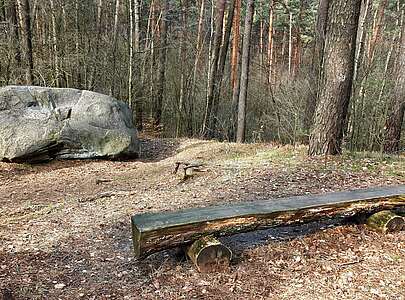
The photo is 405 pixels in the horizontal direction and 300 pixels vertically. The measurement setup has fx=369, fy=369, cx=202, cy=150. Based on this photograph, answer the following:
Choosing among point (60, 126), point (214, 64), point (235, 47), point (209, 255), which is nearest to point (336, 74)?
point (209, 255)

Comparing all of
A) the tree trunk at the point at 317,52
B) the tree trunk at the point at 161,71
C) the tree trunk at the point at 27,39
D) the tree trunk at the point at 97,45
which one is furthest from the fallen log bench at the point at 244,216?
the tree trunk at the point at 161,71

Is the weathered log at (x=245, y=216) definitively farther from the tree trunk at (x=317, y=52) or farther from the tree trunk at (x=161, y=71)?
the tree trunk at (x=161, y=71)

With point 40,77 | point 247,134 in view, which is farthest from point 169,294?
point 247,134

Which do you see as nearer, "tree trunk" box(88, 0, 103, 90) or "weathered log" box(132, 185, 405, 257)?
"weathered log" box(132, 185, 405, 257)

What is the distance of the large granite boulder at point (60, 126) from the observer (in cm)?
744

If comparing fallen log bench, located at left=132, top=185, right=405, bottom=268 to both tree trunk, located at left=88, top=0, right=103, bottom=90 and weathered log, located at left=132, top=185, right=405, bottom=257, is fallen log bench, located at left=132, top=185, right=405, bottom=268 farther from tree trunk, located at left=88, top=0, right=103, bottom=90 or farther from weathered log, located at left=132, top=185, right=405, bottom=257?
tree trunk, located at left=88, top=0, right=103, bottom=90

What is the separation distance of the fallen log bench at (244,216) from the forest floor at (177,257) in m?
0.27

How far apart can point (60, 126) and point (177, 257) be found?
548 centimetres

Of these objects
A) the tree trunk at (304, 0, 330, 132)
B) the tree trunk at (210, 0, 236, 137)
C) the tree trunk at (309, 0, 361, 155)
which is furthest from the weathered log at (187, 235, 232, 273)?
the tree trunk at (210, 0, 236, 137)

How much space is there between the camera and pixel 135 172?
23.7ft

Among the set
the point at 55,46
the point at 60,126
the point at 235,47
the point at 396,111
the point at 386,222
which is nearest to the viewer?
the point at 386,222

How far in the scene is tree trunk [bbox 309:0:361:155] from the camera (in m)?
6.10

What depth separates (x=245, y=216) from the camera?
335cm

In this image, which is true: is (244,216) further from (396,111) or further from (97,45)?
(97,45)
